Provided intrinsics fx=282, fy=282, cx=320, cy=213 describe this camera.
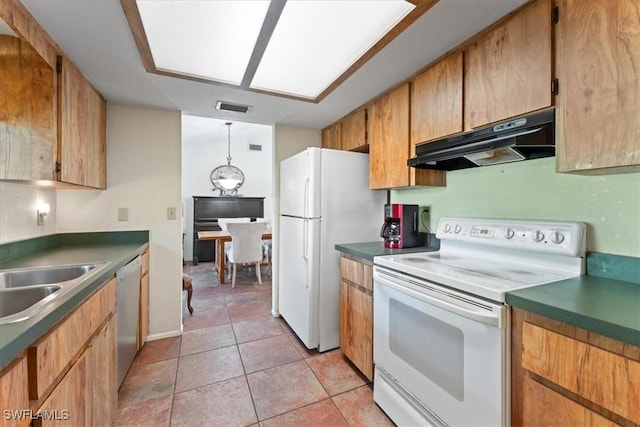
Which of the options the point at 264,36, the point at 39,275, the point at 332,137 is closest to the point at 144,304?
the point at 39,275

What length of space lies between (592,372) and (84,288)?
5.50ft

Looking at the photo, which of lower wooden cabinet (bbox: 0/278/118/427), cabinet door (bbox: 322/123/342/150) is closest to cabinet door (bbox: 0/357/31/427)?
lower wooden cabinet (bbox: 0/278/118/427)

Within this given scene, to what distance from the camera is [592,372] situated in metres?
0.78

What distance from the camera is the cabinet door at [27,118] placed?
146 centimetres

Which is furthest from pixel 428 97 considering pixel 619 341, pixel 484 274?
pixel 619 341

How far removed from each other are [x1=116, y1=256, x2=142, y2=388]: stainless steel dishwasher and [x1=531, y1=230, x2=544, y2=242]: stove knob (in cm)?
Result: 218

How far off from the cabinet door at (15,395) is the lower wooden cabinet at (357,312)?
5.06ft

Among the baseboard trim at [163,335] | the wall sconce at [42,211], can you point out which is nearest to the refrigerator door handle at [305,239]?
the baseboard trim at [163,335]

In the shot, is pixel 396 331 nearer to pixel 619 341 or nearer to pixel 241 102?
pixel 619 341

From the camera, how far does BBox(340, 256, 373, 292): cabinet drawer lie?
1.83 meters

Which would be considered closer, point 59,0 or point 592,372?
point 592,372

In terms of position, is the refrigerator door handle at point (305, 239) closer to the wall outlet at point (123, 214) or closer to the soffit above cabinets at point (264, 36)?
the soffit above cabinets at point (264, 36)

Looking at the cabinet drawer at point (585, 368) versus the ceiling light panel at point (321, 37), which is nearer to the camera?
the cabinet drawer at point (585, 368)

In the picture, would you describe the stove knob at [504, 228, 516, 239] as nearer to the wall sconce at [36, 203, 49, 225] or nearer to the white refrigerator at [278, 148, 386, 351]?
the white refrigerator at [278, 148, 386, 351]
